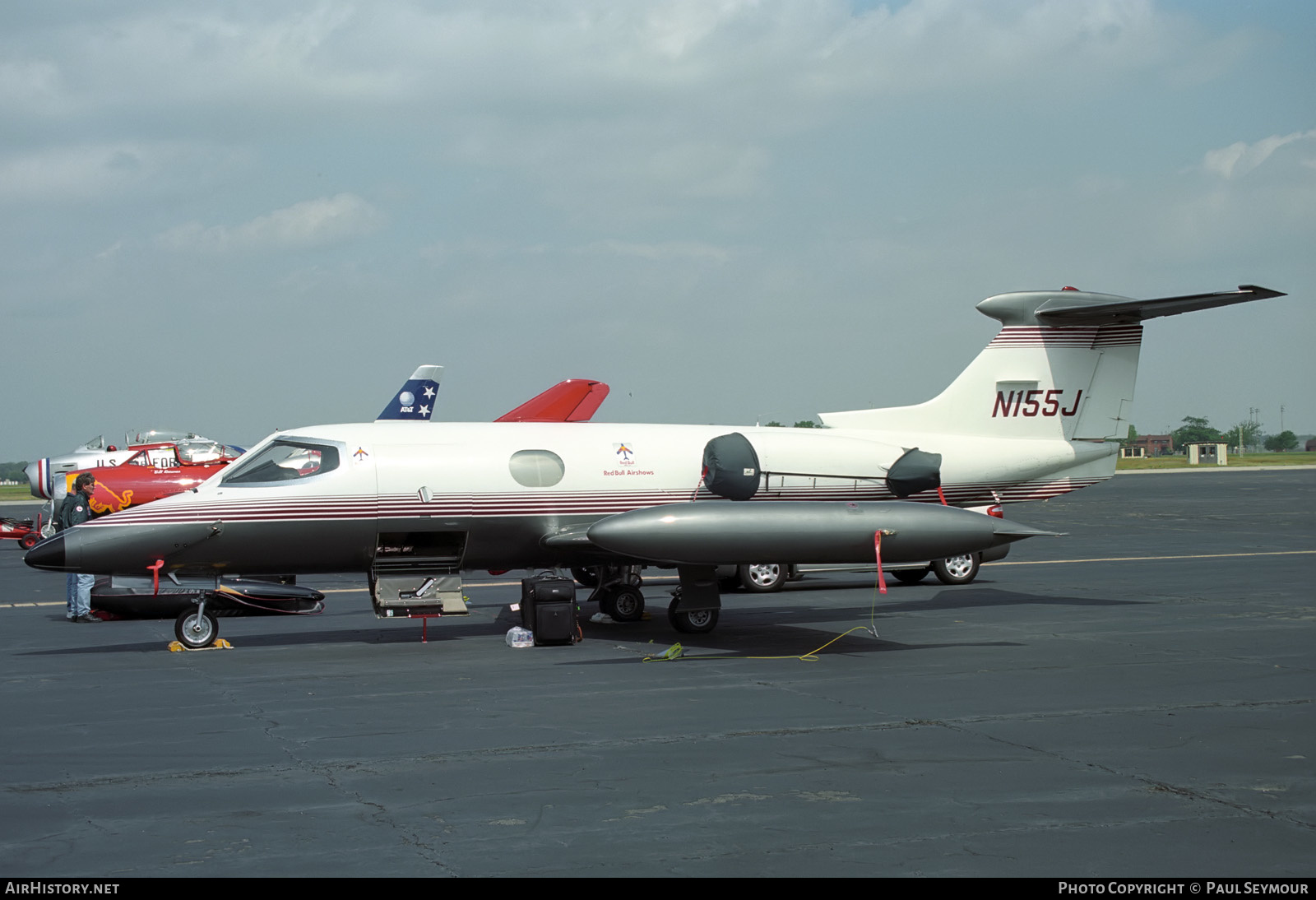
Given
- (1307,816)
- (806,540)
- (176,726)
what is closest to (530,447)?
(806,540)

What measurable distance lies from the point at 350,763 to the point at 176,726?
2.19m

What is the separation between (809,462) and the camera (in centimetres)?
1648

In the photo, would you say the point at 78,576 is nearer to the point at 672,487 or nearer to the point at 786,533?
the point at 672,487

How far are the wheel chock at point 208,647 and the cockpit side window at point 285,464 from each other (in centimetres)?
201

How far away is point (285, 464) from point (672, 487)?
16.3 ft

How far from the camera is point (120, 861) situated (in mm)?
6379

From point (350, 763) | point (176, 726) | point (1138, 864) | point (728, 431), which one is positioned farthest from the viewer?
point (728, 431)

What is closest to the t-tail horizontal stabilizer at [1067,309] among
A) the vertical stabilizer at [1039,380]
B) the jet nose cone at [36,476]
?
the vertical stabilizer at [1039,380]

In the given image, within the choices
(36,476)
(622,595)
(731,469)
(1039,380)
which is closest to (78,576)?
(622,595)

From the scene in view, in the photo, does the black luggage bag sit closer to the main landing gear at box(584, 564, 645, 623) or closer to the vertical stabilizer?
the main landing gear at box(584, 564, 645, 623)

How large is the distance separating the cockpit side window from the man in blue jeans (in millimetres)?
3997

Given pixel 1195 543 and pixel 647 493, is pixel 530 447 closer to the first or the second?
pixel 647 493

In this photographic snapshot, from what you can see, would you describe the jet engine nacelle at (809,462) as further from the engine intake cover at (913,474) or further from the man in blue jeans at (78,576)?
the man in blue jeans at (78,576)

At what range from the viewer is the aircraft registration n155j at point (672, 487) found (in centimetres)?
1384
